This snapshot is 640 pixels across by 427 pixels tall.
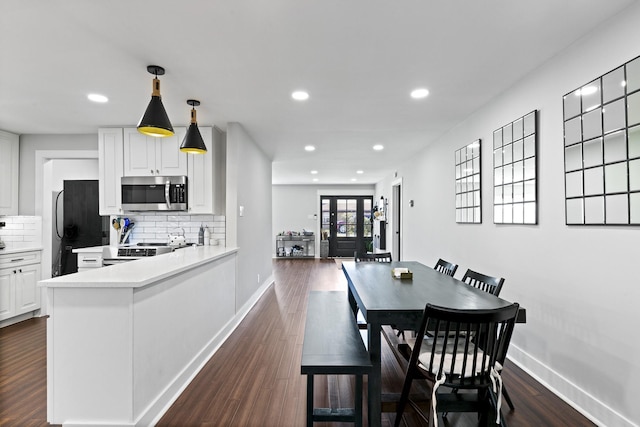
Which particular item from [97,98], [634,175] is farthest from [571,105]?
[97,98]

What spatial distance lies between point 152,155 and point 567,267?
178 inches

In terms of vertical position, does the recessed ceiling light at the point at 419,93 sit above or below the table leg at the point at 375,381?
above

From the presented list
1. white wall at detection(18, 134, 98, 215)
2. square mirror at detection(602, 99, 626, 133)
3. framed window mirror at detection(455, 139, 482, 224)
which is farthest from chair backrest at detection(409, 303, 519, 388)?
white wall at detection(18, 134, 98, 215)

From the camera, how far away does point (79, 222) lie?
5.32 m

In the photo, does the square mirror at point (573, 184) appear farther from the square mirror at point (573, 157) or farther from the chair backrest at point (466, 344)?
the chair backrest at point (466, 344)

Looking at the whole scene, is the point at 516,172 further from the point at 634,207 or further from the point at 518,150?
the point at 634,207

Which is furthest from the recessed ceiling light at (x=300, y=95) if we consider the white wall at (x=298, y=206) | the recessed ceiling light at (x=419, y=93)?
the white wall at (x=298, y=206)

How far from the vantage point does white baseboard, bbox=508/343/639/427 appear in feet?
6.37

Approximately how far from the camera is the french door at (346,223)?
10875 mm

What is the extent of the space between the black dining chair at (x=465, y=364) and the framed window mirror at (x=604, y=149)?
0.98 meters

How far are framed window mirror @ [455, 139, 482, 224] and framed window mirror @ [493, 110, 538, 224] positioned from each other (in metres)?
0.31

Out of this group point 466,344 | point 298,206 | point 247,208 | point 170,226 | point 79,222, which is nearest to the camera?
point 466,344

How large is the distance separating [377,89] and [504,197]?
61.3 inches

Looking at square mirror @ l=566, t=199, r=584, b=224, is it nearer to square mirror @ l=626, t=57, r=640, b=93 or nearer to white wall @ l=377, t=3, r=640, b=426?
white wall @ l=377, t=3, r=640, b=426
